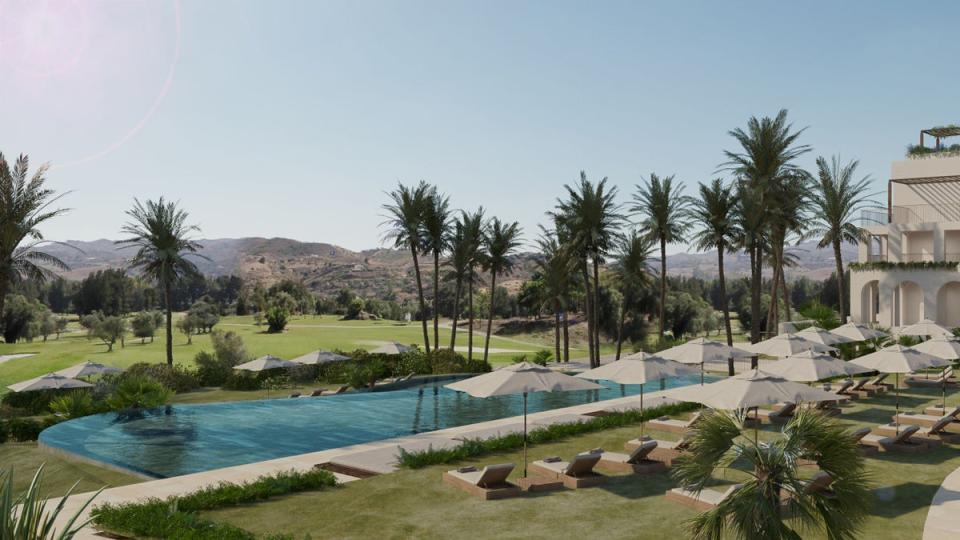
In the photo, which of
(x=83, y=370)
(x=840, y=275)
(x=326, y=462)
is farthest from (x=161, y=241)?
(x=840, y=275)

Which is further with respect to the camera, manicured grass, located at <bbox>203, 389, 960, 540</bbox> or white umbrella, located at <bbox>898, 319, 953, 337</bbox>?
white umbrella, located at <bbox>898, 319, 953, 337</bbox>

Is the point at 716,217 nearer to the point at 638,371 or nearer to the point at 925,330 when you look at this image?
the point at 925,330

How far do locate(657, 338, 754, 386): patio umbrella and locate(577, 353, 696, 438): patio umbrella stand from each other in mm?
2435

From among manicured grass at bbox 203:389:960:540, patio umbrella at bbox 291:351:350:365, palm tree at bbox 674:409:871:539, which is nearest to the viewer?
palm tree at bbox 674:409:871:539

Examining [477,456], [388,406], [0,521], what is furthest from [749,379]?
[388,406]

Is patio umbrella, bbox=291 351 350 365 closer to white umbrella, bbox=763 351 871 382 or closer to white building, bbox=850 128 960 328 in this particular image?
white umbrella, bbox=763 351 871 382

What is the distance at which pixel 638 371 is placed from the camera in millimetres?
18625

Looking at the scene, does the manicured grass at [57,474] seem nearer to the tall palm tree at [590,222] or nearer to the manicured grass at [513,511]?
the manicured grass at [513,511]

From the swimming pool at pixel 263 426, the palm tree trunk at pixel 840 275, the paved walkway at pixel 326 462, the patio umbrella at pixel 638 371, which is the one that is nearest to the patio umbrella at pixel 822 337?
the swimming pool at pixel 263 426

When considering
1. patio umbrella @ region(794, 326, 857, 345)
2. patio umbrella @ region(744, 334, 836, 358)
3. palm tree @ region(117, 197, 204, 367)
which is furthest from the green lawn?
patio umbrella @ region(744, 334, 836, 358)

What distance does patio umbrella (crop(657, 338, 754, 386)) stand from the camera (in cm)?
2216

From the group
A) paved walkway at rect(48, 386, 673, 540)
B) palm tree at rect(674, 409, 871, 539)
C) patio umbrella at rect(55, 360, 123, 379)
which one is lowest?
paved walkway at rect(48, 386, 673, 540)

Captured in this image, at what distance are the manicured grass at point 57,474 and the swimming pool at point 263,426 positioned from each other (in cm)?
37

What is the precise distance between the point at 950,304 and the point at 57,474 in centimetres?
5529
